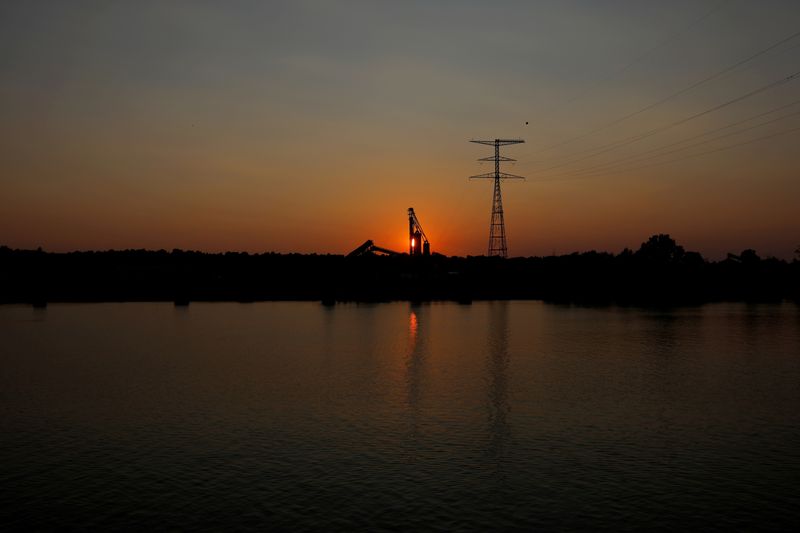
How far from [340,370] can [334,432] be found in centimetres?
2909

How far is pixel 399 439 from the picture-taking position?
36.5 meters

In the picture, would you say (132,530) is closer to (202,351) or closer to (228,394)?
(228,394)

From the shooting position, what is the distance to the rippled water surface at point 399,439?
25.2 meters

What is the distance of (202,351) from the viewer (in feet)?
277

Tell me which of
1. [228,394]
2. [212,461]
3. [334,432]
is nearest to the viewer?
[212,461]

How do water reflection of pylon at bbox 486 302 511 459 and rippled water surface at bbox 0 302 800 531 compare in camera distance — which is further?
water reflection of pylon at bbox 486 302 511 459

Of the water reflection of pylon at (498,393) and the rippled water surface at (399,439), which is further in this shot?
the water reflection of pylon at (498,393)

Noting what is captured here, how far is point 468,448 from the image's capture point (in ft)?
114

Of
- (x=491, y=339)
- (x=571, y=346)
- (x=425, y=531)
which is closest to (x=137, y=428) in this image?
(x=425, y=531)

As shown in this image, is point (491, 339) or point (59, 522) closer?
point (59, 522)

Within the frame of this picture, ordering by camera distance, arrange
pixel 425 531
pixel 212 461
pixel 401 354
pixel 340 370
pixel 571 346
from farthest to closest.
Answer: pixel 571 346
pixel 401 354
pixel 340 370
pixel 212 461
pixel 425 531

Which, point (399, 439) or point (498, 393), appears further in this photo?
point (498, 393)

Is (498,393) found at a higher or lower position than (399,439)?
higher

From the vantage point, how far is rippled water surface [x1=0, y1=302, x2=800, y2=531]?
2522 centimetres
